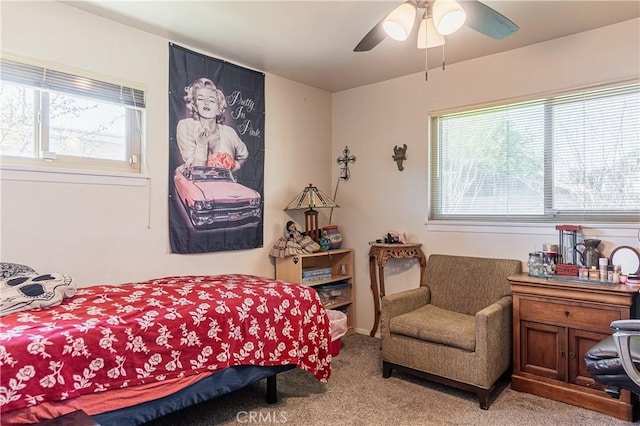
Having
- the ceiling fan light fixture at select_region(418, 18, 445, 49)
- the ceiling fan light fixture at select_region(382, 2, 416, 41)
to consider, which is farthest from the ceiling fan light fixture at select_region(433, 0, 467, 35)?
the ceiling fan light fixture at select_region(418, 18, 445, 49)

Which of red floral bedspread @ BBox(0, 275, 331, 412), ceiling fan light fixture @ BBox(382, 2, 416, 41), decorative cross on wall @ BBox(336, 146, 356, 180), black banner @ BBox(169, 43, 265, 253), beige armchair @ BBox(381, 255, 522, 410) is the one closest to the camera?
red floral bedspread @ BBox(0, 275, 331, 412)

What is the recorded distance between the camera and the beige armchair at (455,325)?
8.31 feet

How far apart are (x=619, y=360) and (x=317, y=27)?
2.53 metres

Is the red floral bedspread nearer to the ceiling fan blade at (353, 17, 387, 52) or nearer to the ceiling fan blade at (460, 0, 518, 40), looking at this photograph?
the ceiling fan blade at (353, 17, 387, 52)

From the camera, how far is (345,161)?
4.24 meters

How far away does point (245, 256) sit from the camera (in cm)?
347

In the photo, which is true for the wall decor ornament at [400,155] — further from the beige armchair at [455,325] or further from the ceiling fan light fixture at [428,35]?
the ceiling fan light fixture at [428,35]

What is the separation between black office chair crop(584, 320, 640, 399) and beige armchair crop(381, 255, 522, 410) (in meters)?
0.69

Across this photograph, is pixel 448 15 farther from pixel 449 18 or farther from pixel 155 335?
pixel 155 335

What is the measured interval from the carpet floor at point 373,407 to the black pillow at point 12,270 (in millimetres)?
1089

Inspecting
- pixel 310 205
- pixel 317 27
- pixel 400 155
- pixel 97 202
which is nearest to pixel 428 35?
pixel 317 27

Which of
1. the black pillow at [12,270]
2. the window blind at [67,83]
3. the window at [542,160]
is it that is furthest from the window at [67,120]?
the window at [542,160]

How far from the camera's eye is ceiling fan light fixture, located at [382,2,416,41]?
199 cm

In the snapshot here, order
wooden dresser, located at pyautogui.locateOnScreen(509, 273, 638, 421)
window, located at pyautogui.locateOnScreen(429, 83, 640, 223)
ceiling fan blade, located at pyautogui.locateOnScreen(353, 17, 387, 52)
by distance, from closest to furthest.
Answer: ceiling fan blade, located at pyautogui.locateOnScreen(353, 17, 387, 52) → wooden dresser, located at pyautogui.locateOnScreen(509, 273, 638, 421) → window, located at pyautogui.locateOnScreen(429, 83, 640, 223)
